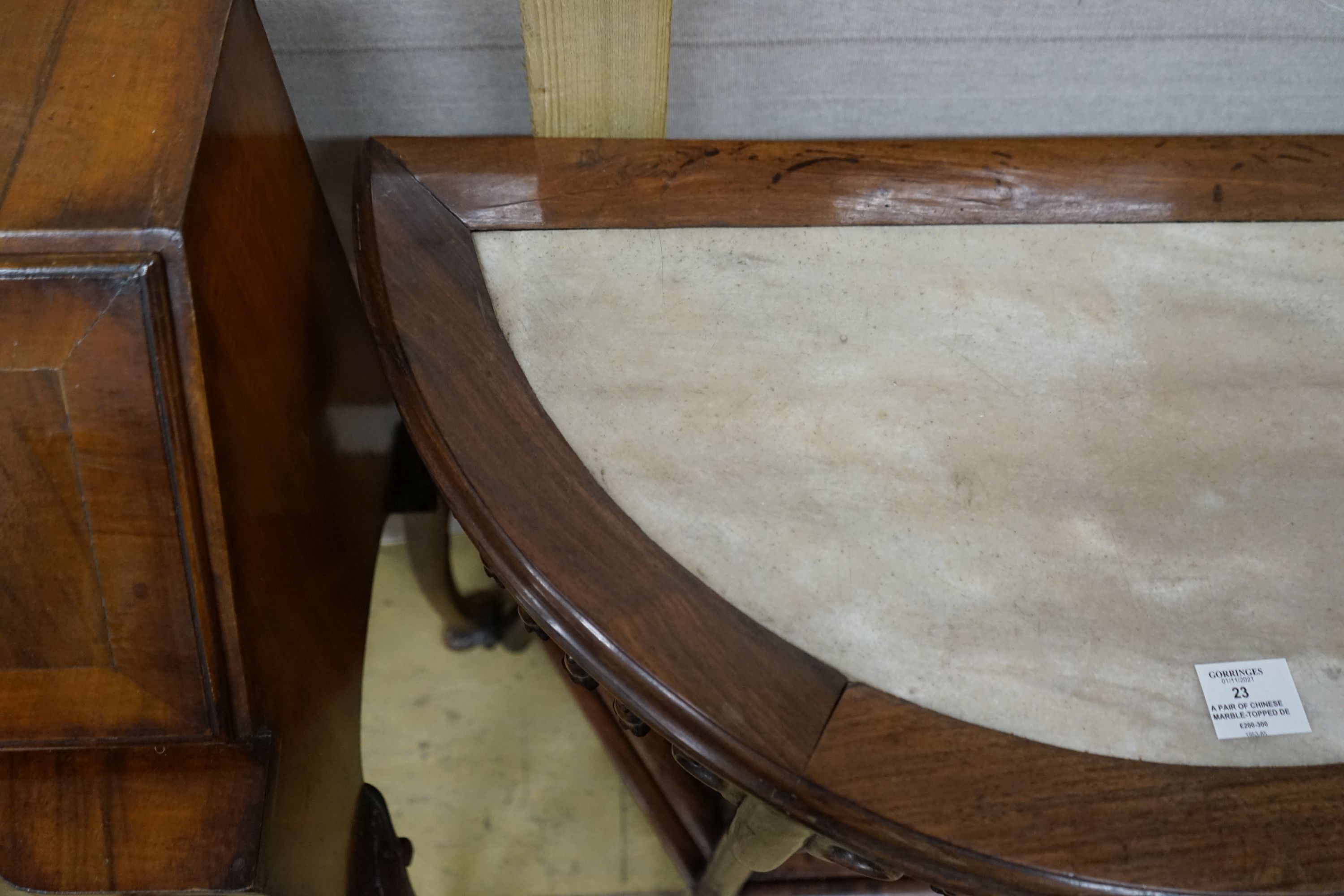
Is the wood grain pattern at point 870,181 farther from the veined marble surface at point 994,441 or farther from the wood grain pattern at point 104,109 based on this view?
the wood grain pattern at point 104,109

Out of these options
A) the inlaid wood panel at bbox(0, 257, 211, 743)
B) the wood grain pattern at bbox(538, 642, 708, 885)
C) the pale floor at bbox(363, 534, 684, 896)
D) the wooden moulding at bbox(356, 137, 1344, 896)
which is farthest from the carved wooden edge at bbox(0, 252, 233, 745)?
the pale floor at bbox(363, 534, 684, 896)

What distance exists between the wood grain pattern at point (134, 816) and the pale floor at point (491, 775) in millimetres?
512

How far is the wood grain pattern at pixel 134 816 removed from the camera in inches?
18.6

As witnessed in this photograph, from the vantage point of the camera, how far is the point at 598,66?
619 millimetres

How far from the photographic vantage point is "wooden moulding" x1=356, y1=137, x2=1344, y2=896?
43 centimetres

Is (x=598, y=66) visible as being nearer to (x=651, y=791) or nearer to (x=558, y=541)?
(x=558, y=541)

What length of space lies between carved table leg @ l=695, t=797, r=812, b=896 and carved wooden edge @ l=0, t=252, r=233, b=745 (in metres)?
0.27

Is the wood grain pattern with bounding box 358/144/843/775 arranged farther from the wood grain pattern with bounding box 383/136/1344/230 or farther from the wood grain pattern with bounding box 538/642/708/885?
the wood grain pattern with bounding box 538/642/708/885

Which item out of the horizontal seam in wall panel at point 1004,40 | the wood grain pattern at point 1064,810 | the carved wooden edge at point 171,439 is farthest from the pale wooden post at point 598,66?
the wood grain pattern at point 1064,810

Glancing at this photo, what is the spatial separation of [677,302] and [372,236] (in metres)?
0.18

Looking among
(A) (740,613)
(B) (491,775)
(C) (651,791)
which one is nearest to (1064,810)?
(A) (740,613)

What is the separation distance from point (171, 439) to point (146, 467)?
0.06 ft

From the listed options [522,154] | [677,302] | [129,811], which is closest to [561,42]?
[522,154]

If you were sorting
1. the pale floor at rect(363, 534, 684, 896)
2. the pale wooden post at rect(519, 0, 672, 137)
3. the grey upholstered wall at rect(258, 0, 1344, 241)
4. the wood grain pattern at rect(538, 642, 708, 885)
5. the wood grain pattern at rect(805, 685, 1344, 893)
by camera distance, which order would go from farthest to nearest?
the pale floor at rect(363, 534, 684, 896) < the wood grain pattern at rect(538, 642, 708, 885) < the grey upholstered wall at rect(258, 0, 1344, 241) < the pale wooden post at rect(519, 0, 672, 137) < the wood grain pattern at rect(805, 685, 1344, 893)
